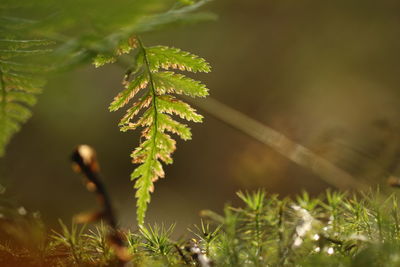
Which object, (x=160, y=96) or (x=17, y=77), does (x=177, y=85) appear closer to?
(x=160, y=96)

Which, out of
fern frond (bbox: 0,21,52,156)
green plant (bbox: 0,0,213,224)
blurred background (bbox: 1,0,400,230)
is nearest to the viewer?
green plant (bbox: 0,0,213,224)

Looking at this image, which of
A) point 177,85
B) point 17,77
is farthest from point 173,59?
point 17,77

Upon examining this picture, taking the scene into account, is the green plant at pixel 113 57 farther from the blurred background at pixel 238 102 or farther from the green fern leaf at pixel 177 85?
the blurred background at pixel 238 102

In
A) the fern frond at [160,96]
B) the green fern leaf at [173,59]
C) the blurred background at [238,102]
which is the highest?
the green fern leaf at [173,59]

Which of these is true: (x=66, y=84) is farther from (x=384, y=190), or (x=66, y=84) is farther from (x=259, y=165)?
(x=259, y=165)

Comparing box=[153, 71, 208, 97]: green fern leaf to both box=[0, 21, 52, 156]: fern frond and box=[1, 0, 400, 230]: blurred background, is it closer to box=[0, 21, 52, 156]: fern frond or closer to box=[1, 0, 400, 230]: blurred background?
box=[0, 21, 52, 156]: fern frond

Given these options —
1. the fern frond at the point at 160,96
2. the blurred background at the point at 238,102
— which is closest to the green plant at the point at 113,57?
the fern frond at the point at 160,96

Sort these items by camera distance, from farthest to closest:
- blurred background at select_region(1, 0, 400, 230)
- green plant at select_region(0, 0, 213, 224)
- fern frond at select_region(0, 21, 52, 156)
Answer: blurred background at select_region(1, 0, 400, 230) → fern frond at select_region(0, 21, 52, 156) → green plant at select_region(0, 0, 213, 224)

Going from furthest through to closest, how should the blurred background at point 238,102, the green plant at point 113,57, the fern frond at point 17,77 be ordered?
the blurred background at point 238,102, the fern frond at point 17,77, the green plant at point 113,57

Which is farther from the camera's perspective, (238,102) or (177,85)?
(238,102)

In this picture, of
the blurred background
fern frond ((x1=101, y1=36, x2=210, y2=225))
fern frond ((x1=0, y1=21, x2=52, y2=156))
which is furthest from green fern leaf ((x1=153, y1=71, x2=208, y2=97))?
the blurred background
